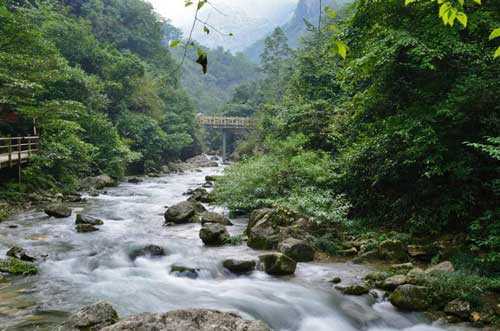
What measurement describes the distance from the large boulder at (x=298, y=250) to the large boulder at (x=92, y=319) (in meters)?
4.40

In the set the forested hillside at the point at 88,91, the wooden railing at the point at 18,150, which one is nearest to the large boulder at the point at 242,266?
the forested hillside at the point at 88,91

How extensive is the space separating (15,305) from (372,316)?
5273 mm

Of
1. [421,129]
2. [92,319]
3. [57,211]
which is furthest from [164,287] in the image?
[57,211]

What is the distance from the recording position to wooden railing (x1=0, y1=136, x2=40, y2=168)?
13992 millimetres

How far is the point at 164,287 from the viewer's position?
7.08 metres

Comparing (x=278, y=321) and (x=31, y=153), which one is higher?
(x=31, y=153)

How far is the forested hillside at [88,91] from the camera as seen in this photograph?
1545 centimetres

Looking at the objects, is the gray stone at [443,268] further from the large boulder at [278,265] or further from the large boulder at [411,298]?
the large boulder at [278,265]

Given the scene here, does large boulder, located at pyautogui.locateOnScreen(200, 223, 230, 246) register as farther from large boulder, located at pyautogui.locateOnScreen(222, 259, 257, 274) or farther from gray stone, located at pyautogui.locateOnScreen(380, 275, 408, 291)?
gray stone, located at pyautogui.locateOnScreen(380, 275, 408, 291)

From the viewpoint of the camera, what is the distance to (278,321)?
5.95m

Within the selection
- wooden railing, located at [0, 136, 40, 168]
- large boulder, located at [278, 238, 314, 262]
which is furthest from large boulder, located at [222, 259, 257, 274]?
wooden railing, located at [0, 136, 40, 168]

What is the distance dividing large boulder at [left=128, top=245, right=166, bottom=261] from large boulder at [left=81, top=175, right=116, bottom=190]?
1168 centimetres

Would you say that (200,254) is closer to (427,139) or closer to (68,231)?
(68,231)

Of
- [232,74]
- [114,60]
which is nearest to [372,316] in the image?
[114,60]
